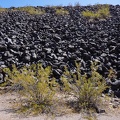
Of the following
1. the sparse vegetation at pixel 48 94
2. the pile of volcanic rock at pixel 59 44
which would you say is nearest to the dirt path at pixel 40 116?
the sparse vegetation at pixel 48 94

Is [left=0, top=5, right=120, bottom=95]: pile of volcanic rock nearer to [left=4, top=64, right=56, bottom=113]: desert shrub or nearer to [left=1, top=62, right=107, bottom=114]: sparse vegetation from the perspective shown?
[left=1, top=62, right=107, bottom=114]: sparse vegetation

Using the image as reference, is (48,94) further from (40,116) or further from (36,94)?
(40,116)

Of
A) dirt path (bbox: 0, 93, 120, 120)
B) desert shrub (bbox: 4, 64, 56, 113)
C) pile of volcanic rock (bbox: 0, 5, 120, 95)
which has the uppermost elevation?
pile of volcanic rock (bbox: 0, 5, 120, 95)

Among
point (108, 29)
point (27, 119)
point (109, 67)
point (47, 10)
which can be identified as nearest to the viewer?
point (27, 119)

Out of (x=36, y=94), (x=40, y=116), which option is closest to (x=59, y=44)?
(x=36, y=94)

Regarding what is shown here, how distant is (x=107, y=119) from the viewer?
554 cm

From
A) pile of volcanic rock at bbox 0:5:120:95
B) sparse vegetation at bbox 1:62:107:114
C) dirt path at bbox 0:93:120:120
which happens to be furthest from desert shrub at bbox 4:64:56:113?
pile of volcanic rock at bbox 0:5:120:95

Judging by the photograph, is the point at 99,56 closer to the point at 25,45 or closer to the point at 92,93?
the point at 25,45

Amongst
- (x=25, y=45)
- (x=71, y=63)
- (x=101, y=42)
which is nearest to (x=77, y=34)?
(x=101, y=42)

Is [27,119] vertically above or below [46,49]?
below

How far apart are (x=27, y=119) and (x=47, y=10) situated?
1425 centimetres

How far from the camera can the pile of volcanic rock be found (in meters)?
8.31

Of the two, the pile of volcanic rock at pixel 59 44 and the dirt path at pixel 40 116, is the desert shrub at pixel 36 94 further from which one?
the pile of volcanic rock at pixel 59 44

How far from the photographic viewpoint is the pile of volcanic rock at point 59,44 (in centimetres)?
831
